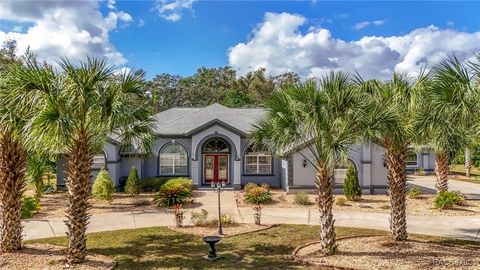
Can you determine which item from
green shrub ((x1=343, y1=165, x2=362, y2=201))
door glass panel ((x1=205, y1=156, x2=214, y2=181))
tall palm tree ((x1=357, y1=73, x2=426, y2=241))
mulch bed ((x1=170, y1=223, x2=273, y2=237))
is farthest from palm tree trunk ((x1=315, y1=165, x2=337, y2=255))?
door glass panel ((x1=205, y1=156, x2=214, y2=181))

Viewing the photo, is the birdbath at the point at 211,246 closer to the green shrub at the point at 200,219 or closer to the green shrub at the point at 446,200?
the green shrub at the point at 200,219

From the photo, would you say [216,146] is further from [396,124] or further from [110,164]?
[396,124]

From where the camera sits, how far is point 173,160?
27.1m

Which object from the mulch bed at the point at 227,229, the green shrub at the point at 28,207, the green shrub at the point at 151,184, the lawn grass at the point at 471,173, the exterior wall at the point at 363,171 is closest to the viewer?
the mulch bed at the point at 227,229

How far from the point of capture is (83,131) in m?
9.91

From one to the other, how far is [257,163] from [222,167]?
256cm

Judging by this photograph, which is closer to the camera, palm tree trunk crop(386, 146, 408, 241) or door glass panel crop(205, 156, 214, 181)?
palm tree trunk crop(386, 146, 408, 241)

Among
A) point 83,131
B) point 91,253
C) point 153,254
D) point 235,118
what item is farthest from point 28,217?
point 235,118

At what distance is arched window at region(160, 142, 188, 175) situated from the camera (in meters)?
27.1

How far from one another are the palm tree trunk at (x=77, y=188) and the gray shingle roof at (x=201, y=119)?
1539 cm

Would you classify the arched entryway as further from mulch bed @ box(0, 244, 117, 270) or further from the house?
mulch bed @ box(0, 244, 117, 270)

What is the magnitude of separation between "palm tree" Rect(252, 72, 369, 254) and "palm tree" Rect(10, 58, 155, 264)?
4.13 meters

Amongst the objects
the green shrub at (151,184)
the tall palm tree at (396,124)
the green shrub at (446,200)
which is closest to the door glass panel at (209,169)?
the green shrub at (151,184)

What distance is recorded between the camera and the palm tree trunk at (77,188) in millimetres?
9914
